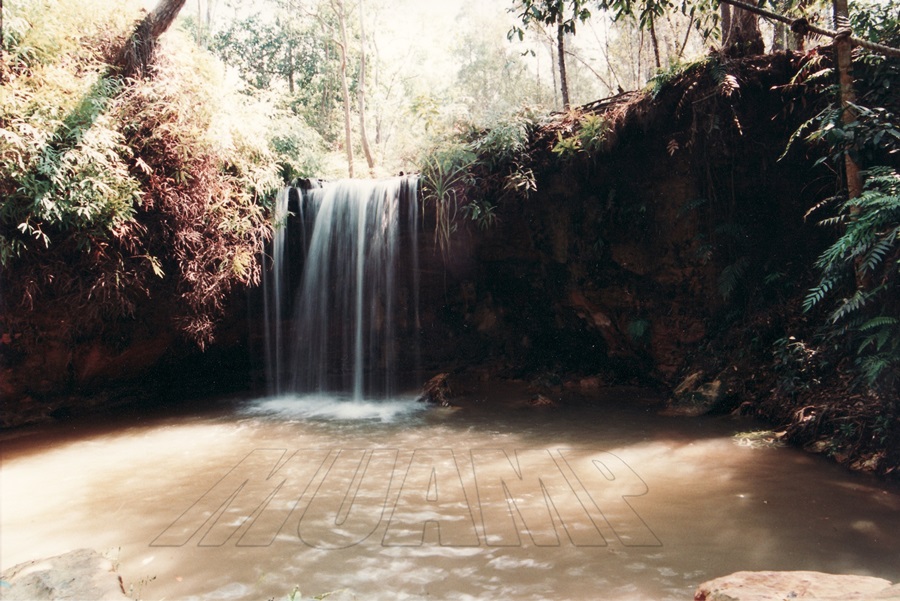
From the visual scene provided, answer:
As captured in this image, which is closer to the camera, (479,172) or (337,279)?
(479,172)

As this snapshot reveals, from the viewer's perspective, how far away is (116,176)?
20.1 ft

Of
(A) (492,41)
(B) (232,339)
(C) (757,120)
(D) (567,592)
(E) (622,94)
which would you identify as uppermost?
(A) (492,41)

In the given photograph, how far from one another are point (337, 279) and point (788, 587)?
7448 millimetres

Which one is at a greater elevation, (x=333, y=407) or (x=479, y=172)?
(x=479, y=172)

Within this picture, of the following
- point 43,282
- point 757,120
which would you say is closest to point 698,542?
point 757,120

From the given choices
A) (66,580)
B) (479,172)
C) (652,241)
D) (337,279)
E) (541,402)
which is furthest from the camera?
(337,279)

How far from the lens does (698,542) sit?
3213mm

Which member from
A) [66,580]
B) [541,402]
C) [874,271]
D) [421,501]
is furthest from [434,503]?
[874,271]

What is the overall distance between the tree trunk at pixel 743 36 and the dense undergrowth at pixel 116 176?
6.42 m

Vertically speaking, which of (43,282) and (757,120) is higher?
(757,120)

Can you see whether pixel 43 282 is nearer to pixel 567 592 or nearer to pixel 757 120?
pixel 567 592

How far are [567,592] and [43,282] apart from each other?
6760 millimetres

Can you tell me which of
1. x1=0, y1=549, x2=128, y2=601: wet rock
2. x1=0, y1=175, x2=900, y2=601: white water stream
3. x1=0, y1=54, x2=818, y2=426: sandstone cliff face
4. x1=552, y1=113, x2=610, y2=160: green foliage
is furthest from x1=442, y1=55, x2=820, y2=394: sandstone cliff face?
x1=0, y1=549, x2=128, y2=601: wet rock

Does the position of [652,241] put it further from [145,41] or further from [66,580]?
[145,41]
